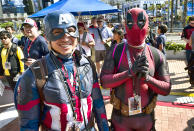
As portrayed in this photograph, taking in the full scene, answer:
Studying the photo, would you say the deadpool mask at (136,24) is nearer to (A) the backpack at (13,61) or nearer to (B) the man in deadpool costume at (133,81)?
(B) the man in deadpool costume at (133,81)

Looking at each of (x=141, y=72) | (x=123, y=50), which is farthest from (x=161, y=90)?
(x=123, y=50)

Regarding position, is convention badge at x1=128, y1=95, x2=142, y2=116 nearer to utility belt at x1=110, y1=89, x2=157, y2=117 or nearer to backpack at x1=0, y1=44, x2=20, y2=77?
utility belt at x1=110, y1=89, x2=157, y2=117

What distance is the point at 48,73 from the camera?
147 cm

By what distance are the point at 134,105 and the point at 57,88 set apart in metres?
0.98

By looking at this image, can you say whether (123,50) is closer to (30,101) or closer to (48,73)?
(48,73)

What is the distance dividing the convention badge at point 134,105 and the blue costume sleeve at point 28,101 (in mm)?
1031

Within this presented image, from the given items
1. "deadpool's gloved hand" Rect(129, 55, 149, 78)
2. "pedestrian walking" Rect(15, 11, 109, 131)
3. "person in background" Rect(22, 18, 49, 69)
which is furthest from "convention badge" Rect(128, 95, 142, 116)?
"person in background" Rect(22, 18, 49, 69)

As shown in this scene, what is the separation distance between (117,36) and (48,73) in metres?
3.67

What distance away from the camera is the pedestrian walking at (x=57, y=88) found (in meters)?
1.43

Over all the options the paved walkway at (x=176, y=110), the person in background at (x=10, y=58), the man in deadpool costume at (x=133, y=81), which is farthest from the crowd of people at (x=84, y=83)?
the person in background at (x=10, y=58)

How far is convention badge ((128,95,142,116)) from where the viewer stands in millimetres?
1984

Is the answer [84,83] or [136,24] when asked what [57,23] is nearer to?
[84,83]

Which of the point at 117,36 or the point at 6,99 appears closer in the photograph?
the point at 117,36

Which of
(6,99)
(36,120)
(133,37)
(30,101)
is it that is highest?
(133,37)
